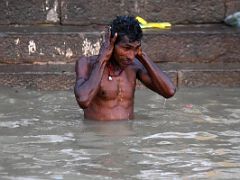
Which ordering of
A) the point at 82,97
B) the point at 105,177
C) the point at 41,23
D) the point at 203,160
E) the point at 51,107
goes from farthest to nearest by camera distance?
the point at 41,23 → the point at 51,107 → the point at 82,97 → the point at 203,160 → the point at 105,177

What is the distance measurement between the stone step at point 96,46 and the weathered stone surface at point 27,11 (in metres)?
0.52

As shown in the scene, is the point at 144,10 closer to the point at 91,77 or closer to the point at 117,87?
the point at 117,87

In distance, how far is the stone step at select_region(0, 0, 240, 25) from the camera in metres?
9.62

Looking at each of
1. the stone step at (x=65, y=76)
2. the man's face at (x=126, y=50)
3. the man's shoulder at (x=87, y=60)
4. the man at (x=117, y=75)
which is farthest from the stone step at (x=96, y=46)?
the man's face at (x=126, y=50)

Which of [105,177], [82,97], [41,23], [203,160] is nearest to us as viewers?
[105,177]

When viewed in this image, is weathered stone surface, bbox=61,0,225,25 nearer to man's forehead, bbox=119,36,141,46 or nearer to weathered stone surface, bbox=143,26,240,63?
weathered stone surface, bbox=143,26,240,63

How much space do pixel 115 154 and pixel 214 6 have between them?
4279 mm

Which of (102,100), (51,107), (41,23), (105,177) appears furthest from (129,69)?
(41,23)

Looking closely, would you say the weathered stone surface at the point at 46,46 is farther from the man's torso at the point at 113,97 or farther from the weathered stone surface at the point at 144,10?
the man's torso at the point at 113,97

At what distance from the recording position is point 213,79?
8.75 m

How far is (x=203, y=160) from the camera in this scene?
5793 millimetres

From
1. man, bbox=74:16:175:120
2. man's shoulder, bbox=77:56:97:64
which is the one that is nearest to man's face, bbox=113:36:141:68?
man, bbox=74:16:175:120

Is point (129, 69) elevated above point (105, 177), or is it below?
above

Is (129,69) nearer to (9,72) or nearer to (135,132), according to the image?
(135,132)
